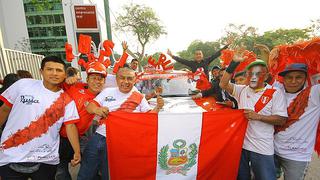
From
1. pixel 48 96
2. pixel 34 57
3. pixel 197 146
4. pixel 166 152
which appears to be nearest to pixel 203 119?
pixel 197 146

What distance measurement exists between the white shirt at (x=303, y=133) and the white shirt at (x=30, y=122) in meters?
2.44

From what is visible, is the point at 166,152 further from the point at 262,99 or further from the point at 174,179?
the point at 262,99

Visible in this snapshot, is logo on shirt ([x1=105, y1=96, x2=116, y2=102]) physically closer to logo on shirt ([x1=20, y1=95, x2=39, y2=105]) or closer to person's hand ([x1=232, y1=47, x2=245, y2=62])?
logo on shirt ([x1=20, y1=95, x2=39, y2=105])

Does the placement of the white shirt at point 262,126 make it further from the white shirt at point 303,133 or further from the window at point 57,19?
the window at point 57,19

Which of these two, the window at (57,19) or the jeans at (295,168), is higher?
the window at (57,19)

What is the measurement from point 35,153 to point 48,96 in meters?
Result: 0.56

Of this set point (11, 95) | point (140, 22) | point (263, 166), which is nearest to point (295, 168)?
point (263, 166)

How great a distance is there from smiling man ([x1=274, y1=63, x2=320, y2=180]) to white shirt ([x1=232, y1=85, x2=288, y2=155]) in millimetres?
141

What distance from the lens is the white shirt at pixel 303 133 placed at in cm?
260

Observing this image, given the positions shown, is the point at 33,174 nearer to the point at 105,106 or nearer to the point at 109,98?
the point at 105,106

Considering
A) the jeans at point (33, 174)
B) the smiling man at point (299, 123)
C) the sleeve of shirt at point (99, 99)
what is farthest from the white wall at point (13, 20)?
the smiling man at point (299, 123)

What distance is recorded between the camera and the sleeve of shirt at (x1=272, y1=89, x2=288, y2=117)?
2545 millimetres

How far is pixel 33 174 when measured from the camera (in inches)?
94.6

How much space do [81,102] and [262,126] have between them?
6.97ft
